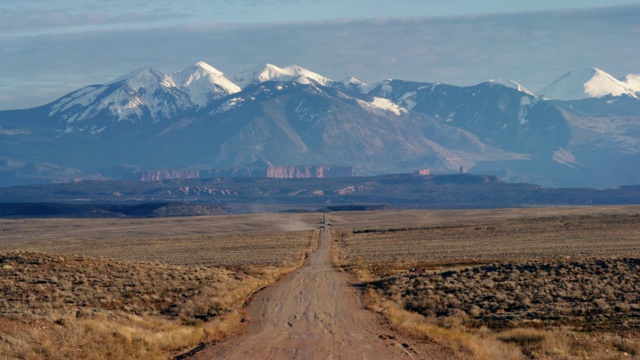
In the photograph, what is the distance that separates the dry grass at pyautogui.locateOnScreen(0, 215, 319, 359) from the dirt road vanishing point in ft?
3.78

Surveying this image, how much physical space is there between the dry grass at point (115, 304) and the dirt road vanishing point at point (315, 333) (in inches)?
45.3

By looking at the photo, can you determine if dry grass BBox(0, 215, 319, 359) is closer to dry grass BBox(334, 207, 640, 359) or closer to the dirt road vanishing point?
the dirt road vanishing point

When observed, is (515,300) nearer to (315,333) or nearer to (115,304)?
(315,333)

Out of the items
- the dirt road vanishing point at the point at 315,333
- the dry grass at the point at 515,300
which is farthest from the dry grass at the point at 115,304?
the dry grass at the point at 515,300

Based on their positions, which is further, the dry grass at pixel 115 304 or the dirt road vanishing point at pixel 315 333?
the dirt road vanishing point at pixel 315 333

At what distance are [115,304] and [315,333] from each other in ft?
34.0

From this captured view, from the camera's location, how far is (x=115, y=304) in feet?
118

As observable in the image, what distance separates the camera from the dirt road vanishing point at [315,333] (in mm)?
25234

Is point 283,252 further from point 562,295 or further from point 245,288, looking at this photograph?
point 562,295

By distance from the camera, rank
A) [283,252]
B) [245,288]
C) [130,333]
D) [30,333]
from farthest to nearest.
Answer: [283,252]
[245,288]
[130,333]
[30,333]

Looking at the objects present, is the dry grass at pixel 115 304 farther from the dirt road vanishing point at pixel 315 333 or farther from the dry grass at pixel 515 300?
the dry grass at pixel 515 300

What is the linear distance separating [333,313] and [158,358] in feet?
34.7

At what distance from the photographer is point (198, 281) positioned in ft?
148

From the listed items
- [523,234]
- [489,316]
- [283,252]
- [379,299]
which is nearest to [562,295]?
[489,316]
